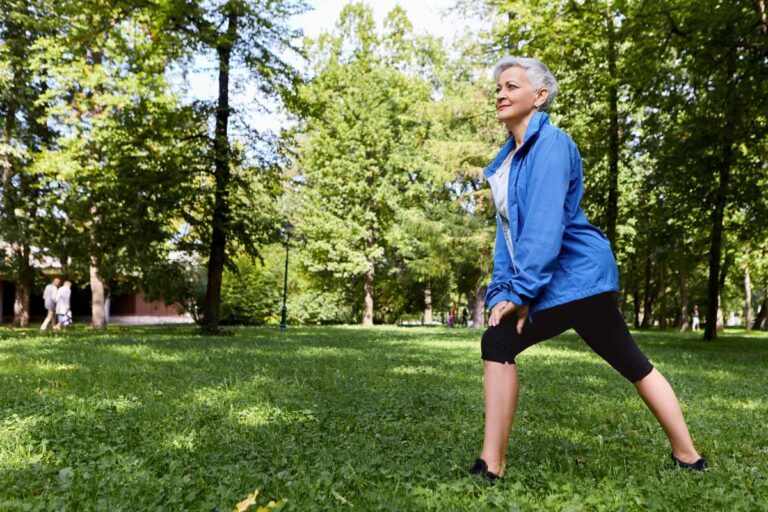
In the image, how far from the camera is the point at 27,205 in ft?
83.7

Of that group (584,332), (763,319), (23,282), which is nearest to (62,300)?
(23,282)

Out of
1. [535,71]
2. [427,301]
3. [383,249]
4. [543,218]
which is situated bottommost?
[427,301]

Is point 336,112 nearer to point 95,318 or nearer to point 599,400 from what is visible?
point 95,318

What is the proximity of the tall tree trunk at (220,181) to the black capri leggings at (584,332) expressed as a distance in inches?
601

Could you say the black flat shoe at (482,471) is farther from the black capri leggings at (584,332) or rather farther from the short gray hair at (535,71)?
the short gray hair at (535,71)

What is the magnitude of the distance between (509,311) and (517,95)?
1193 mm

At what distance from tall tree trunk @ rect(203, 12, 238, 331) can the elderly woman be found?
15040mm

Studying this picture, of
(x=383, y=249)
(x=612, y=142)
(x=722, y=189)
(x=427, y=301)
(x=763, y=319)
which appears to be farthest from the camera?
(x=763, y=319)

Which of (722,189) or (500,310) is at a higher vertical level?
(722,189)

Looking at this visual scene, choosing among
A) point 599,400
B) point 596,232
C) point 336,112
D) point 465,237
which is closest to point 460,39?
point 336,112

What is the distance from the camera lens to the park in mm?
3432

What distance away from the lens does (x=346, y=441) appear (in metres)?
4.57

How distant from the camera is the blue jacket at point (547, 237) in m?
3.18

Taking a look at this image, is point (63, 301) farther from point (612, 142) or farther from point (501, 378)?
point (501, 378)
